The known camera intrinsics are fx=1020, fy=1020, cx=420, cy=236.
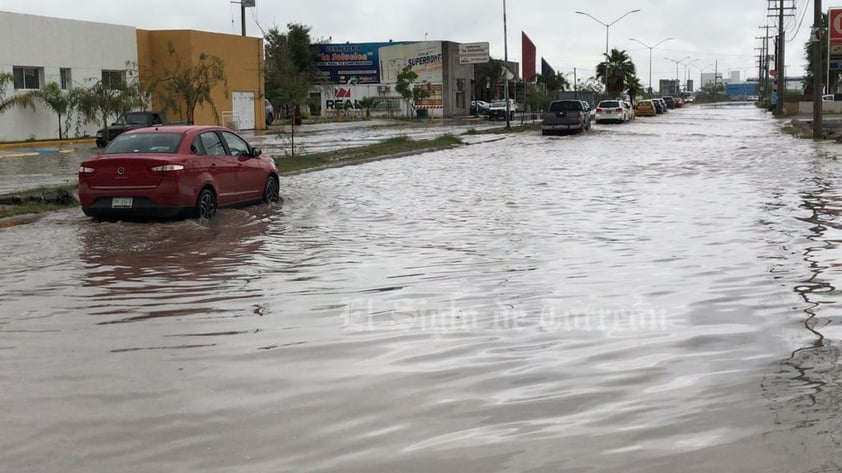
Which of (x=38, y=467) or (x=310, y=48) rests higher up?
(x=310, y=48)

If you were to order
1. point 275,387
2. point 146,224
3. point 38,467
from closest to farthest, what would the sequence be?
point 38,467 < point 275,387 < point 146,224

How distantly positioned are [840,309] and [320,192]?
1360 cm

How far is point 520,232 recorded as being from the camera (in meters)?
13.8

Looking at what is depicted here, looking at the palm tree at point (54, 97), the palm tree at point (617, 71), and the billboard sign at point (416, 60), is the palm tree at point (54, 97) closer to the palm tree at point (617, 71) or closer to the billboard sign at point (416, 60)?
the billboard sign at point (416, 60)

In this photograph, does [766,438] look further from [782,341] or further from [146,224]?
[146,224]

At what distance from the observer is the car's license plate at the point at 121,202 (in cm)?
1475

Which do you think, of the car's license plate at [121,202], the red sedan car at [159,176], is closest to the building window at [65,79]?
the red sedan car at [159,176]

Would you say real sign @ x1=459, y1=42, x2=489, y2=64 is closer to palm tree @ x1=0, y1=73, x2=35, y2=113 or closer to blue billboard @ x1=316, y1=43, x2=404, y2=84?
blue billboard @ x1=316, y1=43, x2=404, y2=84

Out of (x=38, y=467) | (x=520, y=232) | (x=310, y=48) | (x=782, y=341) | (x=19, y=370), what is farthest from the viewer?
(x=310, y=48)

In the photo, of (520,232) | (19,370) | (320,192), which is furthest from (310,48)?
(19,370)

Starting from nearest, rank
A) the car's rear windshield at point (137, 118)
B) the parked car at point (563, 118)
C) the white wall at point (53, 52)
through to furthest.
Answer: the car's rear windshield at point (137, 118) < the white wall at point (53, 52) < the parked car at point (563, 118)

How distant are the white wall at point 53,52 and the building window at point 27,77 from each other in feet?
0.91

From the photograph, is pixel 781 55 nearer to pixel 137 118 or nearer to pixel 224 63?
pixel 224 63

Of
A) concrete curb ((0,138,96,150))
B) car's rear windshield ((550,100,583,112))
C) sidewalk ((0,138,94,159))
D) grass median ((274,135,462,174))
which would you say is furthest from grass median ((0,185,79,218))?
car's rear windshield ((550,100,583,112))
